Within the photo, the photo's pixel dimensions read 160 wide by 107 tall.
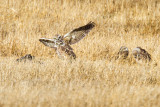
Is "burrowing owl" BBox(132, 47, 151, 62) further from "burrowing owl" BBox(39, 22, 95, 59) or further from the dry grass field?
"burrowing owl" BBox(39, 22, 95, 59)

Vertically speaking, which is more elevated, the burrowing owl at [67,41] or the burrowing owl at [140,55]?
the burrowing owl at [67,41]

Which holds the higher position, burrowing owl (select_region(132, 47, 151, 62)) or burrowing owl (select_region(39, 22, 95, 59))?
burrowing owl (select_region(39, 22, 95, 59))

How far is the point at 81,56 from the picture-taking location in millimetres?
7125

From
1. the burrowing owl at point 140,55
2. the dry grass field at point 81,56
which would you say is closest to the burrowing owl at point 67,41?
the dry grass field at point 81,56

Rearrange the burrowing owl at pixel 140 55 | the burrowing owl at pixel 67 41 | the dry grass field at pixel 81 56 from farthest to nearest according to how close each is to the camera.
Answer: the burrowing owl at pixel 140 55 < the burrowing owl at pixel 67 41 < the dry grass field at pixel 81 56

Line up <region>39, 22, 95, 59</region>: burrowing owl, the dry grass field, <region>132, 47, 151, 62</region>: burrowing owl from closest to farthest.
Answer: the dry grass field
<region>39, 22, 95, 59</region>: burrowing owl
<region>132, 47, 151, 62</region>: burrowing owl

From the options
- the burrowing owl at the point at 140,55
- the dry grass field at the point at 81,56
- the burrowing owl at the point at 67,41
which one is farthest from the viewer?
the burrowing owl at the point at 140,55

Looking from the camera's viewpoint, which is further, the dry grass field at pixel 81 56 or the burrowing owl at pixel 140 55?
the burrowing owl at pixel 140 55

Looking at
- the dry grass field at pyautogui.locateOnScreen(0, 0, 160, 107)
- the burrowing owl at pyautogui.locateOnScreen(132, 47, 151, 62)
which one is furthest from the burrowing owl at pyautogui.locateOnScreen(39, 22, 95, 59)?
the burrowing owl at pyautogui.locateOnScreen(132, 47, 151, 62)

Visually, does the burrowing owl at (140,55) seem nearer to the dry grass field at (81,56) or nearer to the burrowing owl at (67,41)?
the dry grass field at (81,56)

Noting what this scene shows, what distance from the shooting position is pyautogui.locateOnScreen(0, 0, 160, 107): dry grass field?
11.8 feet

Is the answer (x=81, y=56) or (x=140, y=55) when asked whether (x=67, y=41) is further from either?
(x=140, y=55)

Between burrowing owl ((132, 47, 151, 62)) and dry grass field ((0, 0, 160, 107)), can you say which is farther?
burrowing owl ((132, 47, 151, 62))

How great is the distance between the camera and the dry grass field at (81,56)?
3586 millimetres
